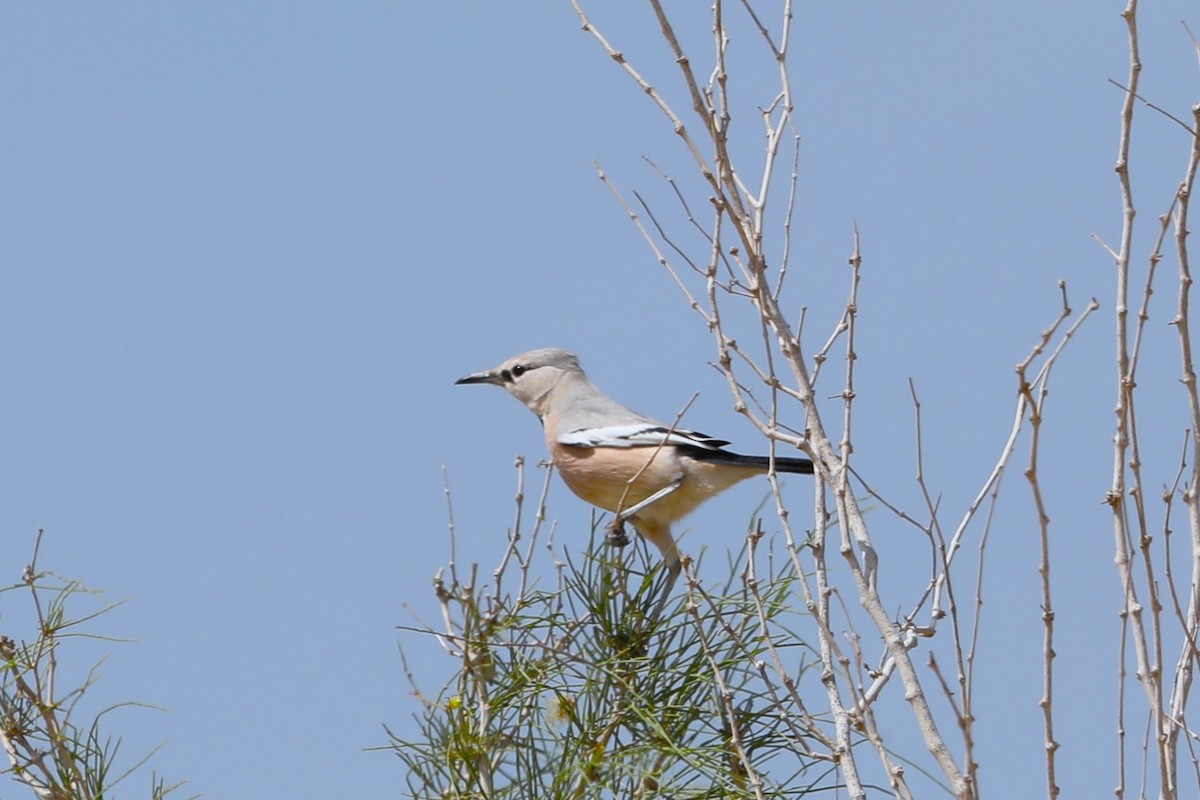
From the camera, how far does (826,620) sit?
273cm

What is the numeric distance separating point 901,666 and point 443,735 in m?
1.24

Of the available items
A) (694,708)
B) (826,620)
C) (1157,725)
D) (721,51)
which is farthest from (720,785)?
(721,51)

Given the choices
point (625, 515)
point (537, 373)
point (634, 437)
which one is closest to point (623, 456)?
point (634, 437)

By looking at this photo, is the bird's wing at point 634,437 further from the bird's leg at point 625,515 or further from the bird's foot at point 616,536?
the bird's foot at point 616,536

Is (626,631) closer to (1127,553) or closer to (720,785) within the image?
(720,785)

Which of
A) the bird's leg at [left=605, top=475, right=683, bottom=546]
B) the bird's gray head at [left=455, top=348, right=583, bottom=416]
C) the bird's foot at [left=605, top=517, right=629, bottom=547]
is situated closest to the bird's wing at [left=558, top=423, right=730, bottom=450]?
the bird's leg at [left=605, top=475, right=683, bottom=546]

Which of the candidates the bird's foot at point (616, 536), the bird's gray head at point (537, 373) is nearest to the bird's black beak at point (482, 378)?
the bird's gray head at point (537, 373)

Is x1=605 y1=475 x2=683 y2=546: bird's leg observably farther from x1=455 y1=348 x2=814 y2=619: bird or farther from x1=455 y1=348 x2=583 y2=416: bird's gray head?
x1=455 y1=348 x2=583 y2=416: bird's gray head

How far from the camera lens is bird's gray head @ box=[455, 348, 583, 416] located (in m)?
5.87

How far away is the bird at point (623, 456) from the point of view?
479 cm

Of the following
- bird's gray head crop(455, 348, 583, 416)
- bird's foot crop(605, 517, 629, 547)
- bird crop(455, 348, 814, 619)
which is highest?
bird's gray head crop(455, 348, 583, 416)

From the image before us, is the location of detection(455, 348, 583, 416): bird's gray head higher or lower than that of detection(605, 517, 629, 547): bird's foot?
higher

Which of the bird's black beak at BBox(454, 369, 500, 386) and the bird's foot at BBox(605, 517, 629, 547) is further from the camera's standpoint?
the bird's black beak at BBox(454, 369, 500, 386)

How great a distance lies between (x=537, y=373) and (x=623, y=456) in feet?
3.03
